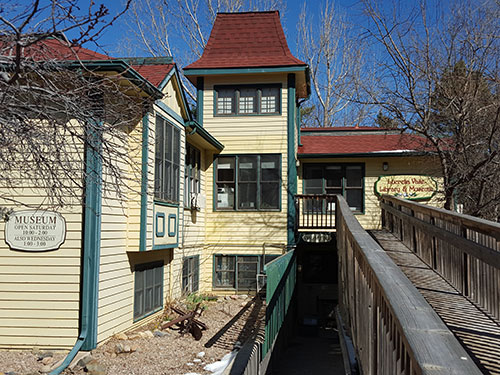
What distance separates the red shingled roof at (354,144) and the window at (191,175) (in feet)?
12.2

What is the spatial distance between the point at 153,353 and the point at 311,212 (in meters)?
9.22

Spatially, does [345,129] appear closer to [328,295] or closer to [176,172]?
[328,295]

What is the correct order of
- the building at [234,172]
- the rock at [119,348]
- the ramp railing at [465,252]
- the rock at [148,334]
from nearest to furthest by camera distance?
1. the ramp railing at [465,252]
2. the rock at [119,348]
3. the rock at [148,334]
4. the building at [234,172]

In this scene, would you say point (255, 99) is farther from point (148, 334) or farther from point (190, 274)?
point (148, 334)

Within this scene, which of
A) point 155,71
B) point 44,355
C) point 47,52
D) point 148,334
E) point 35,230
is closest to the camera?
point 47,52

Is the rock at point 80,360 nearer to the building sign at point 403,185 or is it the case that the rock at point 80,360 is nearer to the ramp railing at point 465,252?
the ramp railing at point 465,252

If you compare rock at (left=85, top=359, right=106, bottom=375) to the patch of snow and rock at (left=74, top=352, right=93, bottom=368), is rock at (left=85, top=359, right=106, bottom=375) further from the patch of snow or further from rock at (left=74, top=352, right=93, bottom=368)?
the patch of snow

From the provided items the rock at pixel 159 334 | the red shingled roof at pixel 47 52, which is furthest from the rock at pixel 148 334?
the red shingled roof at pixel 47 52

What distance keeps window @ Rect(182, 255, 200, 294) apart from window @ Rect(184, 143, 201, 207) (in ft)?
5.63

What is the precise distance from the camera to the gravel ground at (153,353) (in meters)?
8.21

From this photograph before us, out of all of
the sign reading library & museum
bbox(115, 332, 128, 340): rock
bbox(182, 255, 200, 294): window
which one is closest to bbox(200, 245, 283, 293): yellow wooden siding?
bbox(182, 255, 200, 294): window

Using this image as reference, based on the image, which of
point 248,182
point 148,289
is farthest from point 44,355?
point 248,182

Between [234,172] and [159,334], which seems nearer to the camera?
[159,334]

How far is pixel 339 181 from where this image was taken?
712 inches
